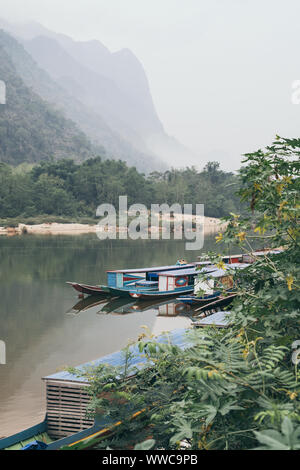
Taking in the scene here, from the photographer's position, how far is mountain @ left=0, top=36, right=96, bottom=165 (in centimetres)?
7469

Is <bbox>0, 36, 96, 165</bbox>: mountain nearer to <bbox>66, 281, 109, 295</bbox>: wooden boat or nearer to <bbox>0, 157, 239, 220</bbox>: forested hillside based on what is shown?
<bbox>0, 157, 239, 220</bbox>: forested hillside

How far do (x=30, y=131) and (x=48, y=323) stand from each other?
7067 centimetres

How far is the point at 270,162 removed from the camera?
269cm

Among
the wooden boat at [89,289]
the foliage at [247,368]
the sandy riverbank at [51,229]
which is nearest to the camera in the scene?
the foliage at [247,368]

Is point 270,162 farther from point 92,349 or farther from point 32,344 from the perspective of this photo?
point 32,344

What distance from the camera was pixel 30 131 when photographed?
7762 cm

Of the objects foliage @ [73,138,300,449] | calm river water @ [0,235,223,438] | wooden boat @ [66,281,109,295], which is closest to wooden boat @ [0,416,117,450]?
foliage @ [73,138,300,449]

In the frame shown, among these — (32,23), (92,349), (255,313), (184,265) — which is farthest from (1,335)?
(32,23)

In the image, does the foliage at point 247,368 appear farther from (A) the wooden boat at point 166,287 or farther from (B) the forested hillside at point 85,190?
(B) the forested hillside at point 85,190

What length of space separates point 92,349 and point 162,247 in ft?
62.2

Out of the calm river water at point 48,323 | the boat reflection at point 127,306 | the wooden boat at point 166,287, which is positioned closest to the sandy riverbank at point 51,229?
the calm river water at point 48,323

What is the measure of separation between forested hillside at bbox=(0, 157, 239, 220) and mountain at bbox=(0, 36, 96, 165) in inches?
676

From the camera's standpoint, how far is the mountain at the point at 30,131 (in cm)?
7469

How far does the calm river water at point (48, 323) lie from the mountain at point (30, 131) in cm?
5596
